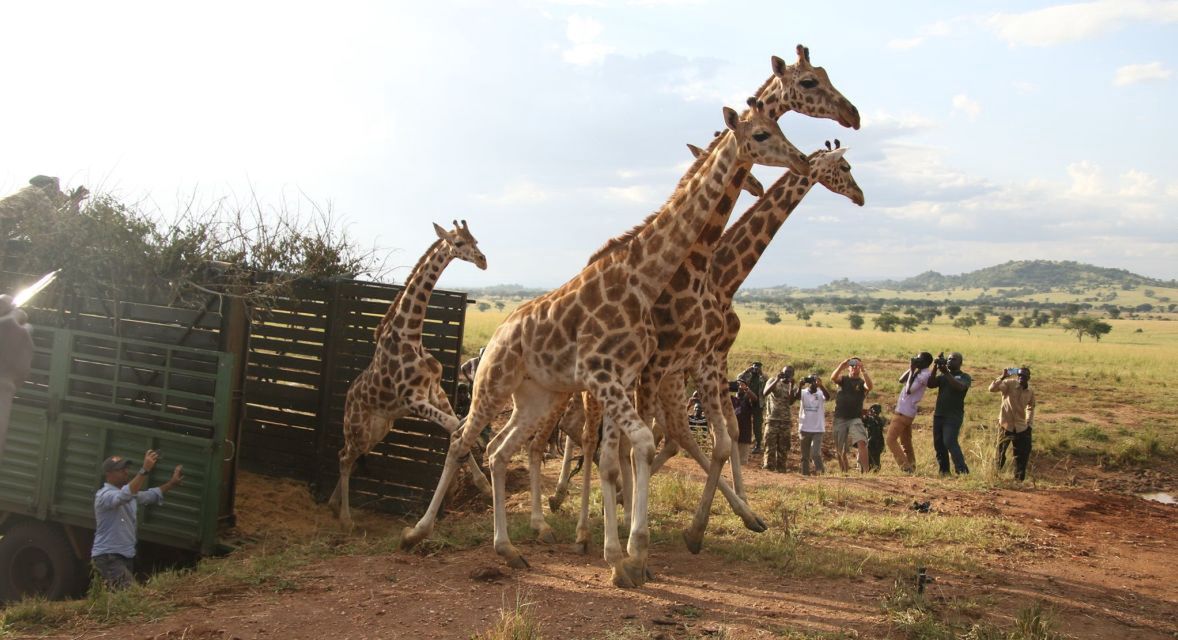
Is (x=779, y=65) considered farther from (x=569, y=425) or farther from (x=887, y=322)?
(x=887, y=322)

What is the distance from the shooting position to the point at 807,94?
23.9 ft

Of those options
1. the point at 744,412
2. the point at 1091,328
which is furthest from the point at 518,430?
the point at 1091,328

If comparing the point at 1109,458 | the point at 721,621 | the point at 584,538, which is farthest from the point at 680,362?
the point at 1109,458

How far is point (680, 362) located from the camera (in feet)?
23.3

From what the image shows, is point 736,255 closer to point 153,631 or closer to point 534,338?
point 534,338

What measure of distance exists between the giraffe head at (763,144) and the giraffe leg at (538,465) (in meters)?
2.54

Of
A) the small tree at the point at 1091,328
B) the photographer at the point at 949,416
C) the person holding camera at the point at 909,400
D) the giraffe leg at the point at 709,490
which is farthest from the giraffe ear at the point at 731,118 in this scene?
the small tree at the point at 1091,328

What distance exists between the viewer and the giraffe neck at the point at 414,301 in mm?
9194

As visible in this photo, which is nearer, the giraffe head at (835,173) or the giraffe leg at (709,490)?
the giraffe leg at (709,490)

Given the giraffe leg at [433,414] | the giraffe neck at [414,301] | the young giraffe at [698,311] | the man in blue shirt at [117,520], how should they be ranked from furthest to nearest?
the giraffe neck at [414,301] < the giraffe leg at [433,414] < the young giraffe at [698,311] < the man in blue shirt at [117,520]

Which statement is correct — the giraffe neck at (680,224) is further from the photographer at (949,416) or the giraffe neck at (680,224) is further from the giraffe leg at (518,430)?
the photographer at (949,416)

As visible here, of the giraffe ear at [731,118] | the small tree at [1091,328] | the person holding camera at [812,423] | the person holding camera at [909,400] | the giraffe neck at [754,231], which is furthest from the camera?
the small tree at [1091,328]

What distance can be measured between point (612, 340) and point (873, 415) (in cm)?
947

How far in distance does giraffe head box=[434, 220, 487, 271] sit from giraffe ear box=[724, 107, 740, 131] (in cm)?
367
